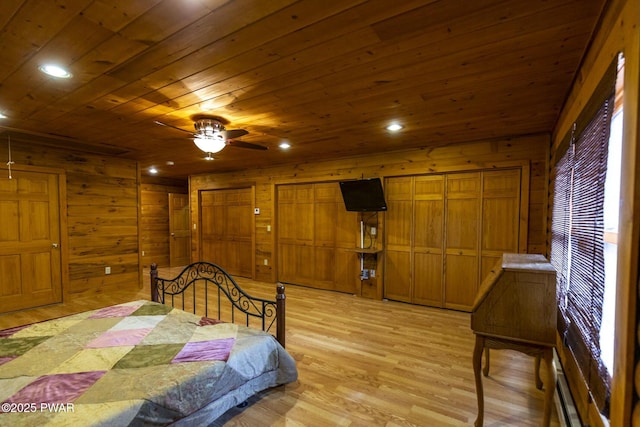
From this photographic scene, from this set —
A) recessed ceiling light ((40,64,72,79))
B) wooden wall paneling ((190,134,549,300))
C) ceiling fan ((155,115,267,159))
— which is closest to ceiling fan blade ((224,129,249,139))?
ceiling fan ((155,115,267,159))

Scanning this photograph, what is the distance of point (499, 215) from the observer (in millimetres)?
4055

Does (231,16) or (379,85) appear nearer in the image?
(231,16)

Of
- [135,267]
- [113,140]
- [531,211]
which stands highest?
[113,140]

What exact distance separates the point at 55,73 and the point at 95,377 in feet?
6.84

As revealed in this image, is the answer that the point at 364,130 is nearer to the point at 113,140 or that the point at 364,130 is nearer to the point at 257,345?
the point at 257,345

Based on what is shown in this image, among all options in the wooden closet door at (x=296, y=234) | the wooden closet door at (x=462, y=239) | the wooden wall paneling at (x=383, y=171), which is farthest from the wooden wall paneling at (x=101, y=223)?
the wooden closet door at (x=462, y=239)

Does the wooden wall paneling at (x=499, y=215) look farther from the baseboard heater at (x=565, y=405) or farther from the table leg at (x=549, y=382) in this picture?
the table leg at (x=549, y=382)

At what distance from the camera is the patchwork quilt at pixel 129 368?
4.66 ft

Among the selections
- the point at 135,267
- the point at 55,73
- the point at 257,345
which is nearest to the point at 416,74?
the point at 257,345

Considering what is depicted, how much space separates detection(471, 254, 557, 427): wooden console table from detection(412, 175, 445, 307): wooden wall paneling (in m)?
2.61

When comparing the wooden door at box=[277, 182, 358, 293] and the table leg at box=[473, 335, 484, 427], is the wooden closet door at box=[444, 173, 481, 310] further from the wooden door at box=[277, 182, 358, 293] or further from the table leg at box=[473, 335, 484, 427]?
the table leg at box=[473, 335, 484, 427]

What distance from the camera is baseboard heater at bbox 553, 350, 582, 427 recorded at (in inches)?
72.4

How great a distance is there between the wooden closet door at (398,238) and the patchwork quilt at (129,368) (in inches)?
111

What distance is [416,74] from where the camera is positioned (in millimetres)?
2141
